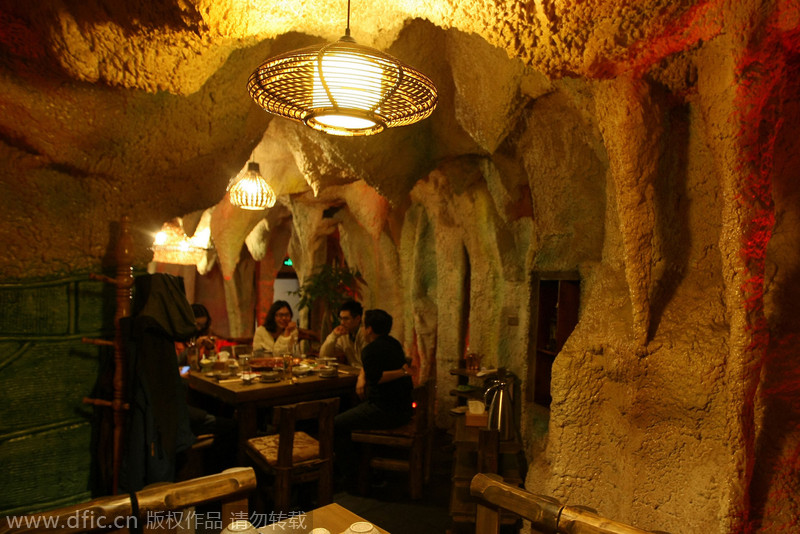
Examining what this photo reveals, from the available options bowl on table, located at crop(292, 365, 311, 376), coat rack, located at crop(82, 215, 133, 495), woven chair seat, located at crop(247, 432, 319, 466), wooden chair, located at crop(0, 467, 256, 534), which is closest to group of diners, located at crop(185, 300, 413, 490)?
woven chair seat, located at crop(247, 432, 319, 466)

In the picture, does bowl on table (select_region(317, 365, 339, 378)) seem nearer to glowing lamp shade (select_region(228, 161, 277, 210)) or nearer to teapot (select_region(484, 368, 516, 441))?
teapot (select_region(484, 368, 516, 441))

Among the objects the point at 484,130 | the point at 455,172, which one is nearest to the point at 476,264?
the point at 455,172

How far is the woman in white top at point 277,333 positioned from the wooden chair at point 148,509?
4.16 m

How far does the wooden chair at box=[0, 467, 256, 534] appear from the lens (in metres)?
1.68

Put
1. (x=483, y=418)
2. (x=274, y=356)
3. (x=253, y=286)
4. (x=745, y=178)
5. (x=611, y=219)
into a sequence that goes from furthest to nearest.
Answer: (x=253, y=286) < (x=274, y=356) < (x=483, y=418) < (x=611, y=219) < (x=745, y=178)

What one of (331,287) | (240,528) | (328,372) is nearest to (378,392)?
(328,372)

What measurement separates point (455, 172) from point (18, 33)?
14.6 ft

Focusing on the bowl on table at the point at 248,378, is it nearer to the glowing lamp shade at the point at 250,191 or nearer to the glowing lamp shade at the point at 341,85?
the glowing lamp shade at the point at 250,191

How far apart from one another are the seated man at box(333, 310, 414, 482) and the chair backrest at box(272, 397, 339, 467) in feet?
2.31

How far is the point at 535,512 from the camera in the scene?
6.10ft

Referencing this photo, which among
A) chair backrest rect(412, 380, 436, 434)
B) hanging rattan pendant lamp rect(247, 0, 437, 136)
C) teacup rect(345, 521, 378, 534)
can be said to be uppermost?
hanging rattan pendant lamp rect(247, 0, 437, 136)

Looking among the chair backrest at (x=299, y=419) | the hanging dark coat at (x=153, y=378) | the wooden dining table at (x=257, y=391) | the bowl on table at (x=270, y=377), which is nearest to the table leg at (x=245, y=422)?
the wooden dining table at (x=257, y=391)

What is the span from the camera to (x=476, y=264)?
257 inches

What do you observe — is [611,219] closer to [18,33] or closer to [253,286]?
[18,33]
